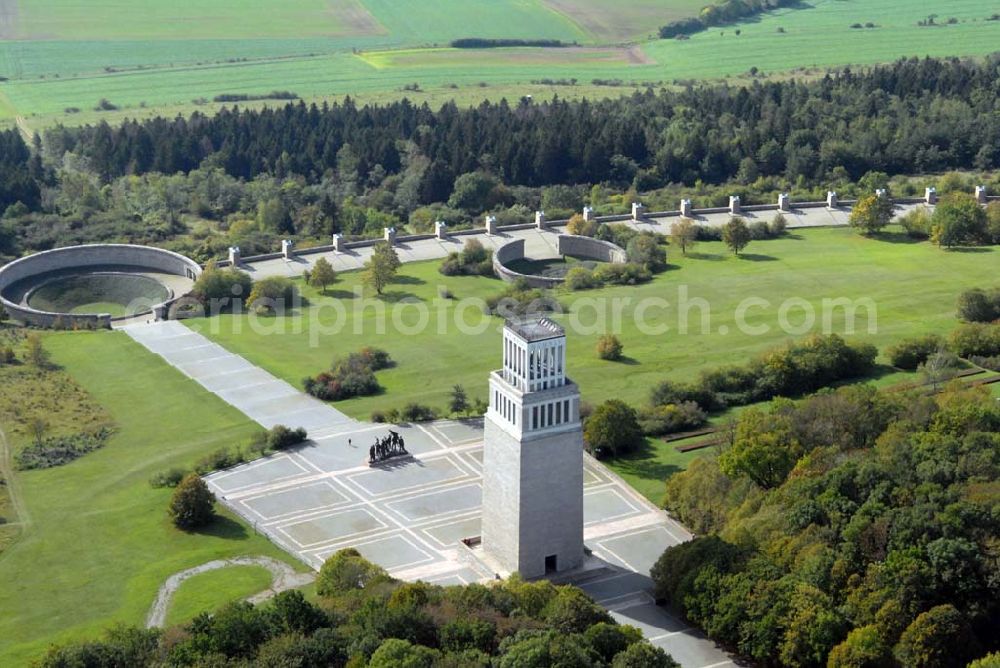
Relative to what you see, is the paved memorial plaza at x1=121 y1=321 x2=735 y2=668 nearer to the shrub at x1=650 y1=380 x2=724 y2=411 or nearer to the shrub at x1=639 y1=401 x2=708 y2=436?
the shrub at x1=639 y1=401 x2=708 y2=436

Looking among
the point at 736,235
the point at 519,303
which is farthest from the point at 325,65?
the point at 519,303

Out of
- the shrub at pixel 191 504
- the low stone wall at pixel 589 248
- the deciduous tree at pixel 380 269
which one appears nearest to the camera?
the shrub at pixel 191 504

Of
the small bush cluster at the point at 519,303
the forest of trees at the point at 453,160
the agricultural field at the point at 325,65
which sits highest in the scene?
the agricultural field at the point at 325,65

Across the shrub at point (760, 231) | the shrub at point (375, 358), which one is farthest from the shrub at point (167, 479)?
the shrub at point (760, 231)

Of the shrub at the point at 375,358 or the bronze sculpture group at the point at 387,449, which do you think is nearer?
the bronze sculpture group at the point at 387,449

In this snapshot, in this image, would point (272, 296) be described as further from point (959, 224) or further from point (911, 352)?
point (959, 224)

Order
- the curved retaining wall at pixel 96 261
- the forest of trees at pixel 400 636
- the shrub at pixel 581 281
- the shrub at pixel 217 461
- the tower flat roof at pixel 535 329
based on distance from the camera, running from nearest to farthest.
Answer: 1. the forest of trees at pixel 400 636
2. the tower flat roof at pixel 535 329
3. the shrub at pixel 217 461
4. the shrub at pixel 581 281
5. the curved retaining wall at pixel 96 261

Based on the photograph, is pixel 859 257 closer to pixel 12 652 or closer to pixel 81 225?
pixel 81 225

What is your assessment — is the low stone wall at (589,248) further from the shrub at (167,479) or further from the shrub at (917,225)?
the shrub at (167,479)
